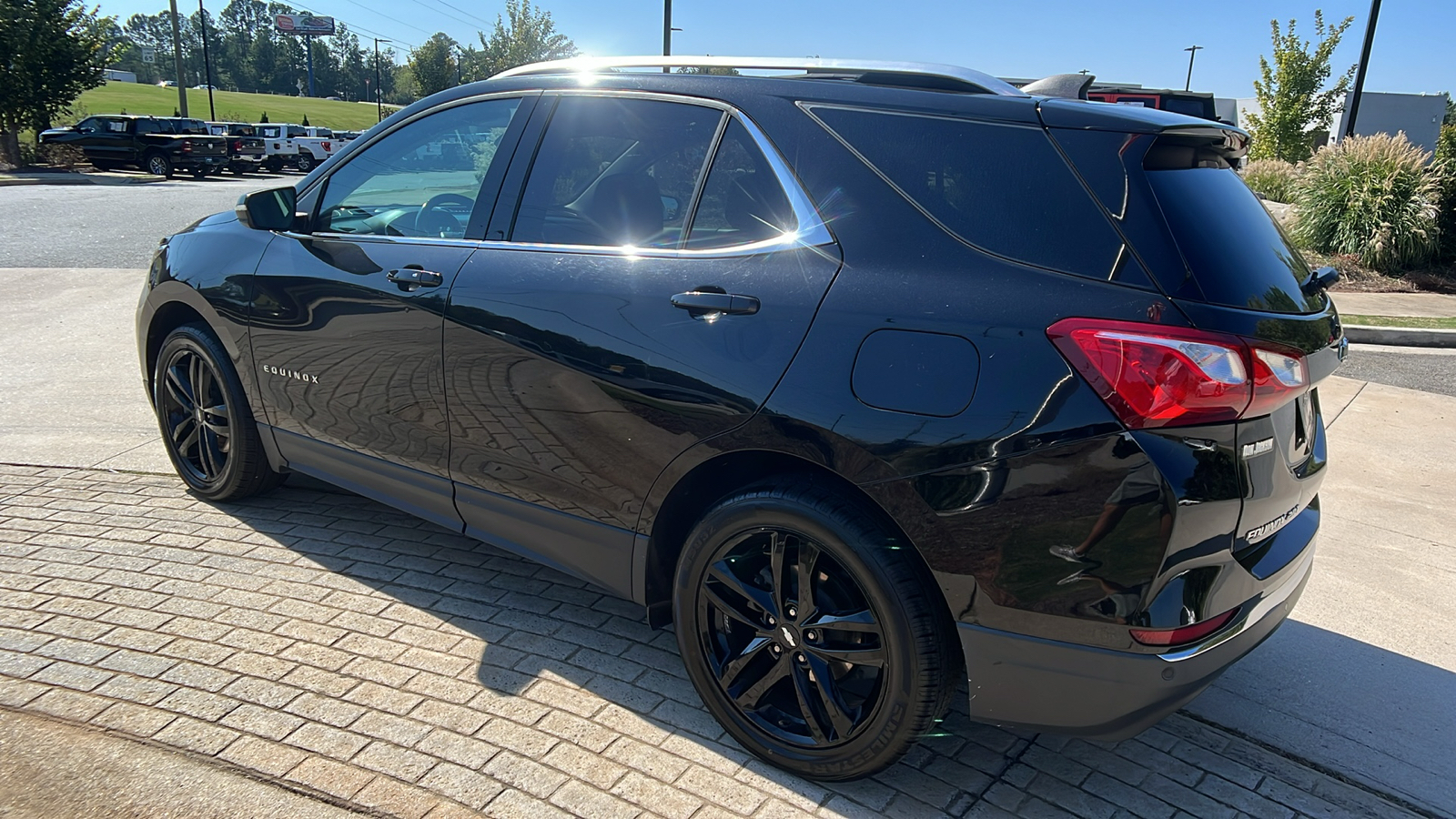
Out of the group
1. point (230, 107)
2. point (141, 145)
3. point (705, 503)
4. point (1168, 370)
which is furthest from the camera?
point (230, 107)

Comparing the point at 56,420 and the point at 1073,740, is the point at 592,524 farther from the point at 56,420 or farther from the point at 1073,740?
the point at 56,420

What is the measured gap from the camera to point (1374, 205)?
13.1m

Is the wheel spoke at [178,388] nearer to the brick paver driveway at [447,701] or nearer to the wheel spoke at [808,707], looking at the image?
the brick paver driveway at [447,701]

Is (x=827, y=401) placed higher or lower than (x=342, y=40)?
Result: lower

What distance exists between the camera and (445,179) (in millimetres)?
3584

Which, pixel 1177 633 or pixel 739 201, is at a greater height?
pixel 739 201

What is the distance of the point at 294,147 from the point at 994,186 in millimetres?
40398

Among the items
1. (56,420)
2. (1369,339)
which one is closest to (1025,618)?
(56,420)

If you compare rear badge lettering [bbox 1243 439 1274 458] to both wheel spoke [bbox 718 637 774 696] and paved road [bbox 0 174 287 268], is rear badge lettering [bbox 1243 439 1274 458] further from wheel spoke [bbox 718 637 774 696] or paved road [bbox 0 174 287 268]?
paved road [bbox 0 174 287 268]

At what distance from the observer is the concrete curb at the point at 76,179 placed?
25266 mm

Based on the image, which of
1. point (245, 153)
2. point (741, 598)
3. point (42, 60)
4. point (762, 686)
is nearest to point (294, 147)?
point (245, 153)

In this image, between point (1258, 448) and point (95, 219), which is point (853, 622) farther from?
point (95, 219)

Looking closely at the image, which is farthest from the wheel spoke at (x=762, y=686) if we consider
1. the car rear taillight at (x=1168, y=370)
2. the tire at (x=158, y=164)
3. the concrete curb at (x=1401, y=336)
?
the tire at (x=158, y=164)

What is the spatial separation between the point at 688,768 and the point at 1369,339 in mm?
9607
